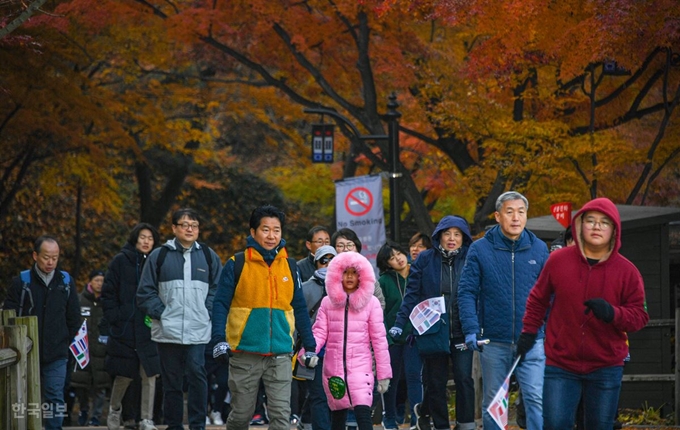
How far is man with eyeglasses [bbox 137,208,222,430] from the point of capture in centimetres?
981

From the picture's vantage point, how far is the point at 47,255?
403 inches

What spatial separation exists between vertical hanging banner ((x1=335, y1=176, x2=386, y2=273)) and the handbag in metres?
7.95

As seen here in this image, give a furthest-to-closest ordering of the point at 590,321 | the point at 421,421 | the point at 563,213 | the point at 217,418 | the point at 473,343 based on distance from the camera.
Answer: the point at 563,213 < the point at 217,418 < the point at 421,421 < the point at 473,343 < the point at 590,321

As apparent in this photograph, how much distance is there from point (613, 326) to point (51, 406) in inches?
237

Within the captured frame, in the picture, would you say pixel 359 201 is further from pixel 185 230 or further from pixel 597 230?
pixel 597 230

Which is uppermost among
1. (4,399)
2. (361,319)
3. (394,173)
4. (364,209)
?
(394,173)

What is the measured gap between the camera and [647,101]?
62.3ft

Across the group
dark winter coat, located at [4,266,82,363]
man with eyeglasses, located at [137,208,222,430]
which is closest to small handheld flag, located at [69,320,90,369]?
dark winter coat, located at [4,266,82,363]

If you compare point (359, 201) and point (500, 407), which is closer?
point (500, 407)

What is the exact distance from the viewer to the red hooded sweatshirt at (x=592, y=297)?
6.16 meters

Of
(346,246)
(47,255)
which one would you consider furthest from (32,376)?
(346,246)

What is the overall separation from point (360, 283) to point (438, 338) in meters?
1.27

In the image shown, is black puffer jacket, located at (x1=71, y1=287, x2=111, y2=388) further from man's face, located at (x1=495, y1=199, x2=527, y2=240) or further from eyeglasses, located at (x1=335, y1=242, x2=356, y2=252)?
man's face, located at (x1=495, y1=199, x2=527, y2=240)

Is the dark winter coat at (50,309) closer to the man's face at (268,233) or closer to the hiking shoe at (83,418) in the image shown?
the man's face at (268,233)
